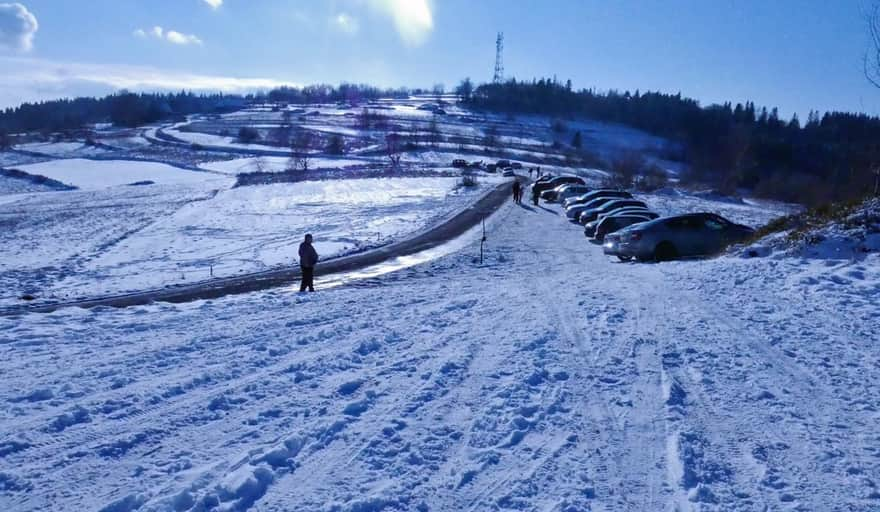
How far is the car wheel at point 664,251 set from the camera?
17000 millimetres

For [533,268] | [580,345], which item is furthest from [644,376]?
[533,268]

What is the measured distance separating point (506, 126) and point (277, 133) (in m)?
55.7

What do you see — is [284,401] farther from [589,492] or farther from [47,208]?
[47,208]

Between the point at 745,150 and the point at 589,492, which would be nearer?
the point at 589,492

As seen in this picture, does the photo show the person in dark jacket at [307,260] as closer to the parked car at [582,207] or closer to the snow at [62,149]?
the parked car at [582,207]

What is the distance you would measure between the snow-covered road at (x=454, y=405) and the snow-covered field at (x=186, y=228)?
1154 cm

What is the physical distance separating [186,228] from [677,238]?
2549 centimetres

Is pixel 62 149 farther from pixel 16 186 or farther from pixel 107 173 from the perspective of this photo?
pixel 16 186

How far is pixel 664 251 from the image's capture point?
17016 millimetres

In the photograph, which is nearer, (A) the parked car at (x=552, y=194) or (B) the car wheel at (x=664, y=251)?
(B) the car wheel at (x=664, y=251)

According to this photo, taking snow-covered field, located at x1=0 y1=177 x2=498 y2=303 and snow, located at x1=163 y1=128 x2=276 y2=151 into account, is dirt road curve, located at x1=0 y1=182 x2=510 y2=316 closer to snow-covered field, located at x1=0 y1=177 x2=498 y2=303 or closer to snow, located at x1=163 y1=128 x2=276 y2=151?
snow-covered field, located at x1=0 y1=177 x2=498 y2=303

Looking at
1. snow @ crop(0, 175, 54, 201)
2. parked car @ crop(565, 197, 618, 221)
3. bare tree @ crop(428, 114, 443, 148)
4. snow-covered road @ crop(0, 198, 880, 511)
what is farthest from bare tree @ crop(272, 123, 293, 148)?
snow-covered road @ crop(0, 198, 880, 511)

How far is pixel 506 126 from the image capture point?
150 metres

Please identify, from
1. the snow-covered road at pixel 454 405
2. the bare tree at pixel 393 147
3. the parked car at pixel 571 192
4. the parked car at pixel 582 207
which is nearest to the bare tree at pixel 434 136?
the bare tree at pixel 393 147
